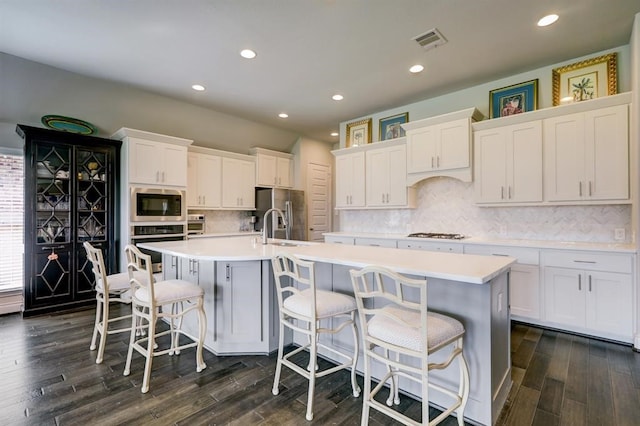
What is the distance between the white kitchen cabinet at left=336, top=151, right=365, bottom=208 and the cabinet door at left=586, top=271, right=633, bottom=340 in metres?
3.06

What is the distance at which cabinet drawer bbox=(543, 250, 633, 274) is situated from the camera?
2.76 metres

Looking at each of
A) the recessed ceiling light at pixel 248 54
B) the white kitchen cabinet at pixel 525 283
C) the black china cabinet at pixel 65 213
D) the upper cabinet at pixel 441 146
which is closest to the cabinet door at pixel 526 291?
the white kitchen cabinet at pixel 525 283

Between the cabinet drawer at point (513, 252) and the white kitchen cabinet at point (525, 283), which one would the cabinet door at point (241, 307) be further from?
the white kitchen cabinet at point (525, 283)

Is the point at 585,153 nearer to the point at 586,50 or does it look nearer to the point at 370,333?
the point at 586,50

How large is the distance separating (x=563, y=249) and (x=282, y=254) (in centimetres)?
292

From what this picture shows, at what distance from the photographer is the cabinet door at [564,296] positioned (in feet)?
9.77

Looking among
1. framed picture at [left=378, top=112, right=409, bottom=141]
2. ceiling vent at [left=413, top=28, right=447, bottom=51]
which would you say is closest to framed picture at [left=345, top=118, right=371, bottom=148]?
framed picture at [left=378, top=112, right=409, bottom=141]

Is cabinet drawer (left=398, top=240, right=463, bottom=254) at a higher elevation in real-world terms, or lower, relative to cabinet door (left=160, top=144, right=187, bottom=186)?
lower

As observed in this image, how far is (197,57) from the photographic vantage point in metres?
3.40

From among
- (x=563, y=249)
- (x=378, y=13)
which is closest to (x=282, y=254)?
(x=378, y=13)

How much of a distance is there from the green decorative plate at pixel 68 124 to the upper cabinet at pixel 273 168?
2.62 meters

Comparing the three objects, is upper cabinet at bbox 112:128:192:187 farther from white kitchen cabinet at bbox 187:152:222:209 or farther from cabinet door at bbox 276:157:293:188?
cabinet door at bbox 276:157:293:188

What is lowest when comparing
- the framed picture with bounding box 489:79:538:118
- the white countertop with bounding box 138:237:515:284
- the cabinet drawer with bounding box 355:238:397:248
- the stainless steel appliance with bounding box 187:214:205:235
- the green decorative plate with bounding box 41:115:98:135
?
the cabinet drawer with bounding box 355:238:397:248

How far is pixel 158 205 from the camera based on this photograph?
171 inches
